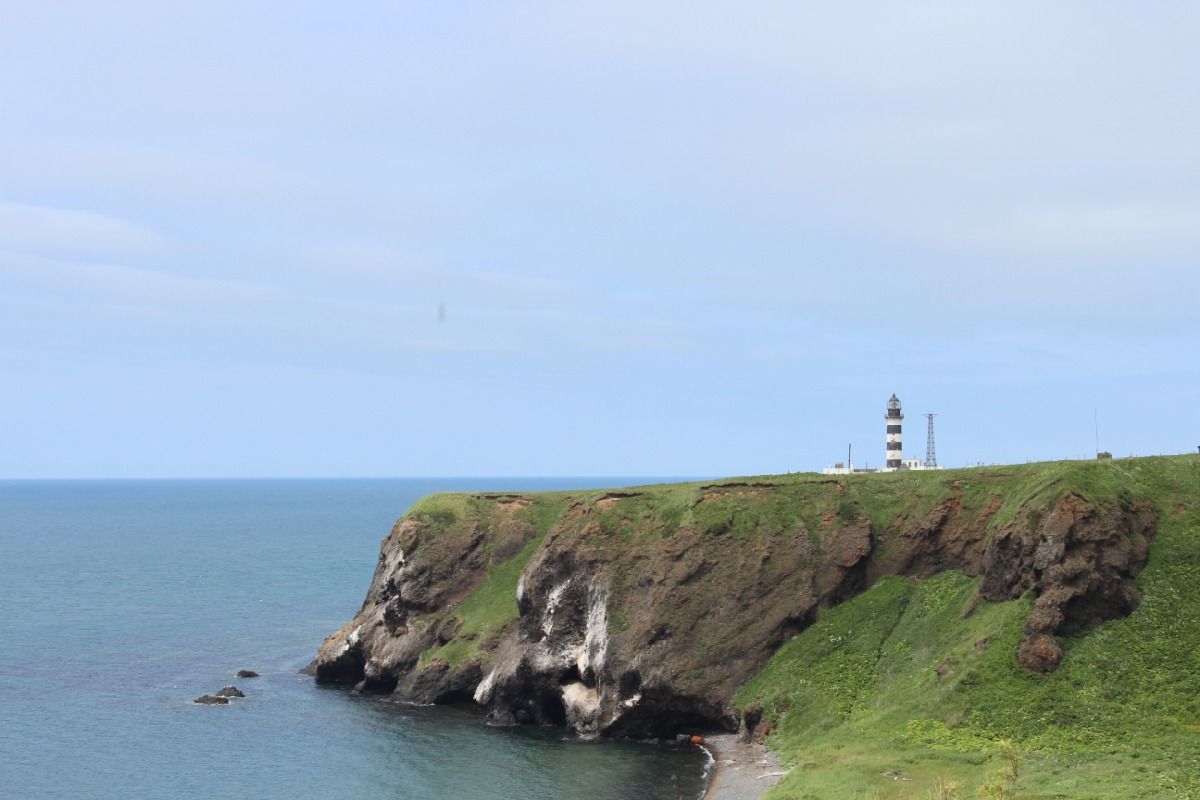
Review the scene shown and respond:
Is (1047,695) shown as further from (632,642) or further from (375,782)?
(375,782)

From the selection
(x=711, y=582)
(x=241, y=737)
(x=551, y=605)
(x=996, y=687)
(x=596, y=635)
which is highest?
(x=711, y=582)

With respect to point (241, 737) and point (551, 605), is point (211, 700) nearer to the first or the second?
point (241, 737)

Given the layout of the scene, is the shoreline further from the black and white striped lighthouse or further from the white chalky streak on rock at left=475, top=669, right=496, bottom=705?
the black and white striped lighthouse

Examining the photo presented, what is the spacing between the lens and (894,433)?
112 m

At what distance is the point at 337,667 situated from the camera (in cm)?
9562

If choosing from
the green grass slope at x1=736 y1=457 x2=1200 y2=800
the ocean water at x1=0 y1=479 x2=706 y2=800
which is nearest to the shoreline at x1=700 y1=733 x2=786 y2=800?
the green grass slope at x1=736 y1=457 x2=1200 y2=800

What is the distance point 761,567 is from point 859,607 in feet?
24.0

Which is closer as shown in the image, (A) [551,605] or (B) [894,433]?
(A) [551,605]

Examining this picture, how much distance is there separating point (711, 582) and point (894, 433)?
41953 mm

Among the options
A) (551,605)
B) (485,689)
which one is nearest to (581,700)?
(551,605)

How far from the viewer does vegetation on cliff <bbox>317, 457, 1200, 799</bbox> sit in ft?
191

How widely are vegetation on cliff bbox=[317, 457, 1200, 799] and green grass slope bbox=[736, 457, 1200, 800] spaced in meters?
0.16

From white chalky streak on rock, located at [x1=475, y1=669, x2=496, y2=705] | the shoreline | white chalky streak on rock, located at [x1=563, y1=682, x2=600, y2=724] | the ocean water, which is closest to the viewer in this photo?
the shoreline

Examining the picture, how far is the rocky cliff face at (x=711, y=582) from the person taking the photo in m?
67.2
